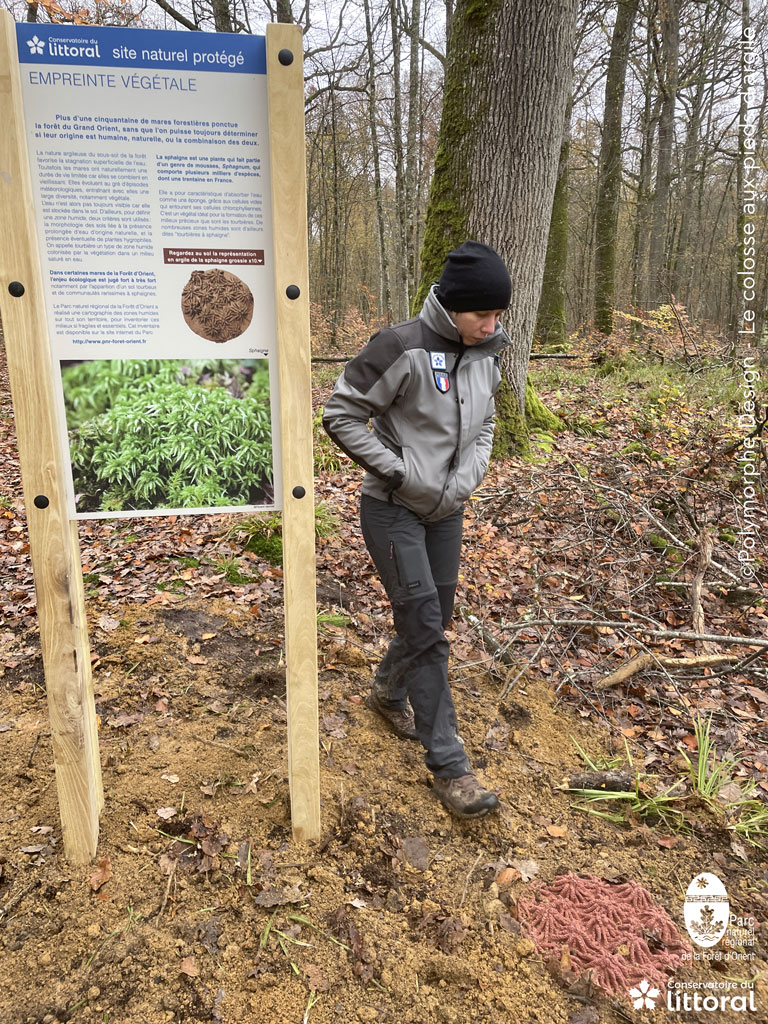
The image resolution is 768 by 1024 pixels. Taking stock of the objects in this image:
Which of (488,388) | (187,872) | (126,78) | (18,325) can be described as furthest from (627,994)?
(126,78)

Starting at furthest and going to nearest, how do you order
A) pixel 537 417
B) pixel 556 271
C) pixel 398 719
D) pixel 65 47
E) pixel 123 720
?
pixel 556 271 → pixel 537 417 → pixel 398 719 → pixel 123 720 → pixel 65 47

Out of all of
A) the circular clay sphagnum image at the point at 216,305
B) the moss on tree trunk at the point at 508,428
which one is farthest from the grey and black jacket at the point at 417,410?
the moss on tree trunk at the point at 508,428

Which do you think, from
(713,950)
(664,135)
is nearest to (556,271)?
(664,135)

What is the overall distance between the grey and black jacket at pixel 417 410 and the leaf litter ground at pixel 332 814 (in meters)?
1.44

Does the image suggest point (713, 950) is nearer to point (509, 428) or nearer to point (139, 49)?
point (139, 49)

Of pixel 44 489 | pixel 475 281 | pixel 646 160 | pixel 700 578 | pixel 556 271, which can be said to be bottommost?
pixel 700 578

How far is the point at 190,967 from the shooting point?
6.86 feet

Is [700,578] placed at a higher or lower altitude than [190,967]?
higher

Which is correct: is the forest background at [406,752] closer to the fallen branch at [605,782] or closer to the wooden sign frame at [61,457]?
the fallen branch at [605,782]

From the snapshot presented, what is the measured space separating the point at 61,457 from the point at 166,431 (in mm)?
357

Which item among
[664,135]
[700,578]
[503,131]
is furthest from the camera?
[664,135]

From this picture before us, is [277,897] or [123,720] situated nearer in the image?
[277,897]

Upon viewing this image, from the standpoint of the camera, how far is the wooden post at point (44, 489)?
1.87m

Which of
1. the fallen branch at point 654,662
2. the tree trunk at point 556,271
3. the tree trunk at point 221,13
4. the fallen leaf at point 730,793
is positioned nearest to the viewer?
the fallen leaf at point 730,793
